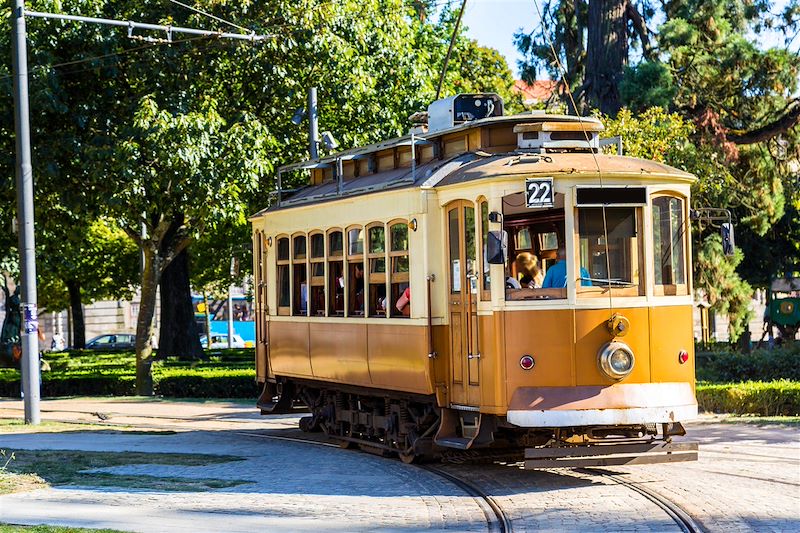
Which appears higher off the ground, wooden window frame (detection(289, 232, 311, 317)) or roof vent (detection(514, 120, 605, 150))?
roof vent (detection(514, 120, 605, 150))

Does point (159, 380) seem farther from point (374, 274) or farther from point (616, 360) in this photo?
point (616, 360)

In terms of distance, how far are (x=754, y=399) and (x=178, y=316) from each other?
787 inches

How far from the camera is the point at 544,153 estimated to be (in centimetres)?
1448

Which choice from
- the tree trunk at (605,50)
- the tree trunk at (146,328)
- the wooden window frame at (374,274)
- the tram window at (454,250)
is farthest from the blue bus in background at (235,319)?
the tram window at (454,250)

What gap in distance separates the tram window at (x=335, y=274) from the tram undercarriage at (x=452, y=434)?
1056 mm

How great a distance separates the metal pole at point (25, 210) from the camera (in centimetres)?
2175

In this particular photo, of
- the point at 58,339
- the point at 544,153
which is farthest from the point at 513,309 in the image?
the point at 58,339

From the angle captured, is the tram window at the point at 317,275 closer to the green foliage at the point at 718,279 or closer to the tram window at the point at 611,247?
the tram window at the point at 611,247

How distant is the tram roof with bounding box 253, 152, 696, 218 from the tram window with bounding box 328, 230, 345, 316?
0.98 m

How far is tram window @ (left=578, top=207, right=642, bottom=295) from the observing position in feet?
44.7

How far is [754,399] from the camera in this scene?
2169 centimetres

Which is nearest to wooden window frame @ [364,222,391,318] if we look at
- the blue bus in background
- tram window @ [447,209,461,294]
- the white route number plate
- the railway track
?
tram window @ [447,209,461,294]

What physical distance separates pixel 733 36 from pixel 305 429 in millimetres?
13223

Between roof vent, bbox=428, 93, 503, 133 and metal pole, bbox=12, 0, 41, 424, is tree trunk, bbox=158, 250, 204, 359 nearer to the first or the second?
metal pole, bbox=12, 0, 41, 424
